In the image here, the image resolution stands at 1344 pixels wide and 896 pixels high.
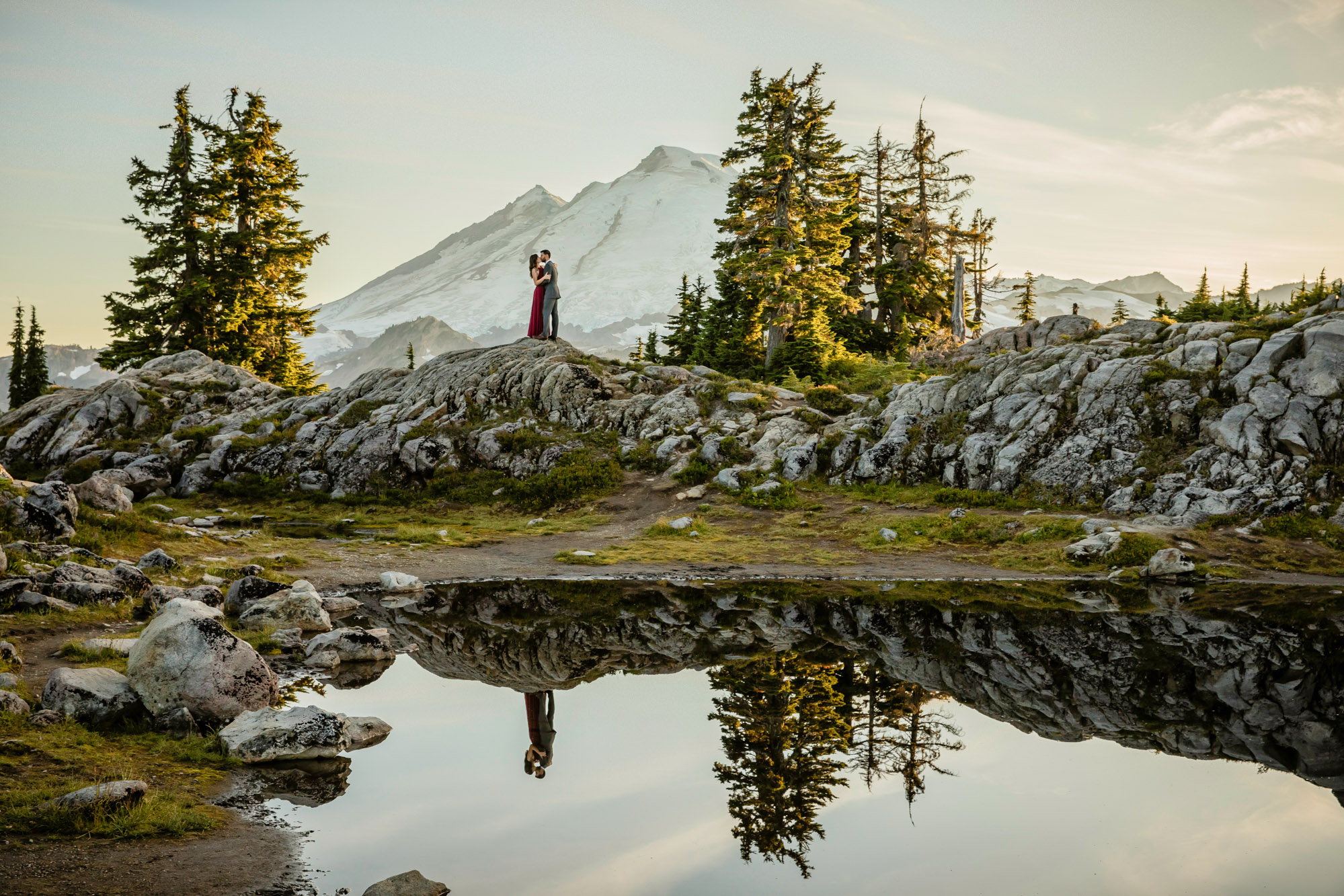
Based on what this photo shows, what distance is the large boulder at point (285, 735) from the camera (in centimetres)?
809

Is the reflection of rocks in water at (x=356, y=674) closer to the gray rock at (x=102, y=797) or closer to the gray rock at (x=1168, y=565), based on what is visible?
the gray rock at (x=102, y=797)

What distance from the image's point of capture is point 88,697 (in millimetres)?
8539

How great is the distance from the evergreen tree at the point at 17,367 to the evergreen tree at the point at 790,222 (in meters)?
54.8

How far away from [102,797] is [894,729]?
7.54m

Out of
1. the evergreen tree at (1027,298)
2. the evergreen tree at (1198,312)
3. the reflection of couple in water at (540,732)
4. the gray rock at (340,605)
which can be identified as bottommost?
the gray rock at (340,605)

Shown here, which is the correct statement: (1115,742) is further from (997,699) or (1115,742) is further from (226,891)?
(226,891)

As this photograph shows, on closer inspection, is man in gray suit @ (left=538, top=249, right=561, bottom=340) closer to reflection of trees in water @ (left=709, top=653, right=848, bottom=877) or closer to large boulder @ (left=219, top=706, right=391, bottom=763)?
reflection of trees in water @ (left=709, top=653, right=848, bottom=877)

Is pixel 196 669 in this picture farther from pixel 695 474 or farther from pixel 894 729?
pixel 695 474

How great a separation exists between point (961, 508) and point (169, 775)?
765 inches

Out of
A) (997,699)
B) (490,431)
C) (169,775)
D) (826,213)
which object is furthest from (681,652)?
(826,213)

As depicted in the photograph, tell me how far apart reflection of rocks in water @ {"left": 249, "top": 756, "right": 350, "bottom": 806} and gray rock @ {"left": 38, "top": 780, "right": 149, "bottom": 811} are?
1.08 metres

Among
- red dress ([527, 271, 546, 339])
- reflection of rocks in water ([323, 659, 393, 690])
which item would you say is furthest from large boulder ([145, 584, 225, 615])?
red dress ([527, 271, 546, 339])

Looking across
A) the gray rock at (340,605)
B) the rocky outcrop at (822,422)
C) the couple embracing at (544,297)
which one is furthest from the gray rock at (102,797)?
the couple embracing at (544,297)

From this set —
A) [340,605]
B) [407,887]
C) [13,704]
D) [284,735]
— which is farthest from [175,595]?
[407,887]
